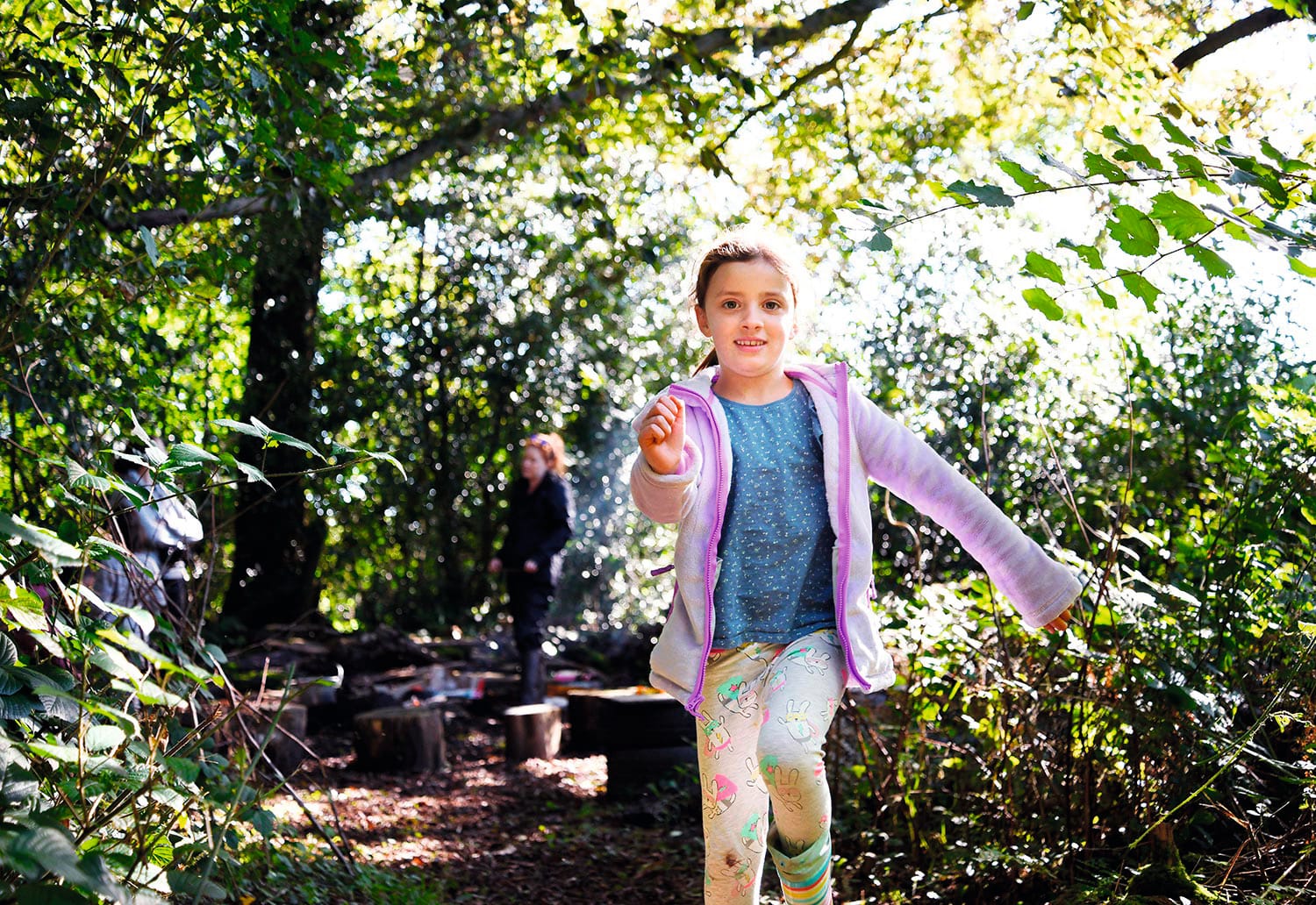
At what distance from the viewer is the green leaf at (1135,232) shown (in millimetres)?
2160

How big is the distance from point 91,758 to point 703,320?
177cm


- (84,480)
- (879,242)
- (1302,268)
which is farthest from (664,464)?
(1302,268)

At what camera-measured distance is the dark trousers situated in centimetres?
758

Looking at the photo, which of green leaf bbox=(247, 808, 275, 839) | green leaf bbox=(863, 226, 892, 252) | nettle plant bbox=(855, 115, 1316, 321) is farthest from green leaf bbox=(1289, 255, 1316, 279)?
green leaf bbox=(247, 808, 275, 839)

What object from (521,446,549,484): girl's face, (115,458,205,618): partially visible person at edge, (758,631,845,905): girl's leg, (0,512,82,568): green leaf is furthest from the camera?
(521,446,549,484): girl's face

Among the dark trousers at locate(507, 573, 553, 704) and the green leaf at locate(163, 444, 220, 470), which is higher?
the green leaf at locate(163, 444, 220, 470)

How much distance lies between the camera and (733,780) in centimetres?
279

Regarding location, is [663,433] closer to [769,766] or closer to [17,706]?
[769,766]

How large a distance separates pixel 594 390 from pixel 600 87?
4886mm

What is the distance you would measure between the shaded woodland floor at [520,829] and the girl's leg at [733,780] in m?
1.07

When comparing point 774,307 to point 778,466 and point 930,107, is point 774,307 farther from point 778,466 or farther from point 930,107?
point 930,107

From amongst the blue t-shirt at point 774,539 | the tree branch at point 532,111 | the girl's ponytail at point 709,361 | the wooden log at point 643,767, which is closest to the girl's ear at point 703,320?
the girl's ponytail at point 709,361

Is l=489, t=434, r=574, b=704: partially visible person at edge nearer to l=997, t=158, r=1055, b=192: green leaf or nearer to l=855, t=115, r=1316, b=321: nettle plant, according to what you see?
l=855, t=115, r=1316, b=321: nettle plant

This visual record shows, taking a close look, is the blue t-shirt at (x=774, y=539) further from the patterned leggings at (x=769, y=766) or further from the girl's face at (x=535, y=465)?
the girl's face at (x=535, y=465)
